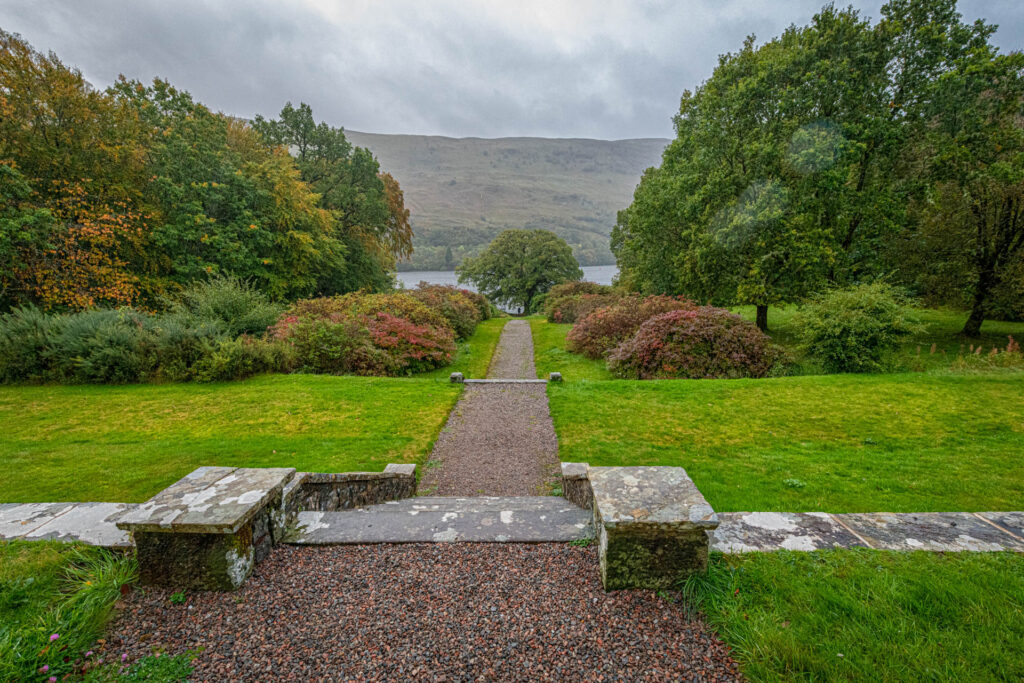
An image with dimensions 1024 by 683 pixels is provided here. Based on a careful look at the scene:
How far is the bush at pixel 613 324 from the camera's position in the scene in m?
13.4

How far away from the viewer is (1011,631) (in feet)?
6.26

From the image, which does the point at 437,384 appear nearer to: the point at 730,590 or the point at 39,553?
the point at 39,553

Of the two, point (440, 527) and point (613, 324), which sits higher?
point (613, 324)

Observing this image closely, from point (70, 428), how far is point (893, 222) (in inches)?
820

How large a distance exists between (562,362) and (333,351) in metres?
7.04

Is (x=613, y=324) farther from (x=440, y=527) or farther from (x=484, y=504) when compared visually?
(x=440, y=527)

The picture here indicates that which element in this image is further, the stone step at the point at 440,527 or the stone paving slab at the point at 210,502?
the stone step at the point at 440,527

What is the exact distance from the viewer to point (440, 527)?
123 inches

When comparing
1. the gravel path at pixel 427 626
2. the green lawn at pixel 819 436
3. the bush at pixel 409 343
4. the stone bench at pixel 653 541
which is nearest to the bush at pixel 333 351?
the bush at pixel 409 343

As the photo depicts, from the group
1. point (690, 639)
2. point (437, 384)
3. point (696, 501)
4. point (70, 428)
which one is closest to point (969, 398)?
point (696, 501)

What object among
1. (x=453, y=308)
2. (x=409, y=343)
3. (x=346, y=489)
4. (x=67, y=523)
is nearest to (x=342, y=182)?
(x=453, y=308)

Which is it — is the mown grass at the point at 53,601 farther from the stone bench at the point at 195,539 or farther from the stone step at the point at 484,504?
the stone step at the point at 484,504

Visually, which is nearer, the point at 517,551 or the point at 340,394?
the point at 517,551

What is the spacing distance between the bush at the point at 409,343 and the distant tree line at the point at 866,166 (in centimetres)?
959
